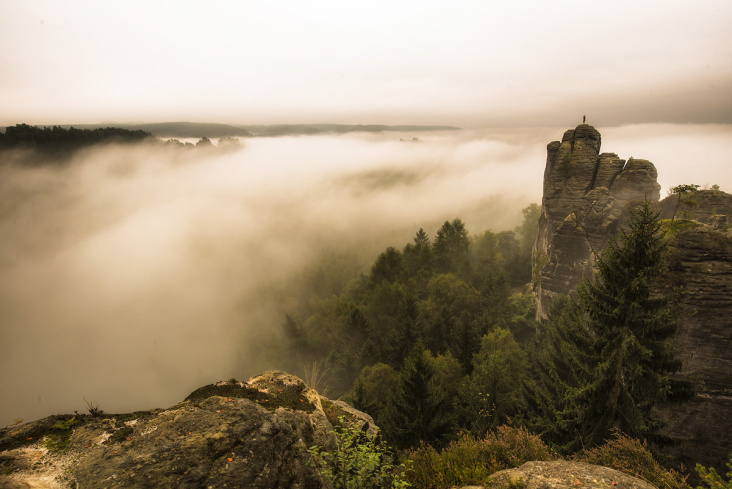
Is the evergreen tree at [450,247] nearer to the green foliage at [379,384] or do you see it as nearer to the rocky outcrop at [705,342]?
the green foliage at [379,384]

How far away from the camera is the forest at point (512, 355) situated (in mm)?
11703

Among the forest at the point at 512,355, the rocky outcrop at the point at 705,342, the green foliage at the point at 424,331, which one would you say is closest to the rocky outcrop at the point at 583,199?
the forest at the point at 512,355

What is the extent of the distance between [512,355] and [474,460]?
24311mm

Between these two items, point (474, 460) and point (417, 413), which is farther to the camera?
point (417, 413)

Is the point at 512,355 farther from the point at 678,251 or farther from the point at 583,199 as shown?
the point at 583,199

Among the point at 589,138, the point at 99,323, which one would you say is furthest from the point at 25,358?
the point at 589,138

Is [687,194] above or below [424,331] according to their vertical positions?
above

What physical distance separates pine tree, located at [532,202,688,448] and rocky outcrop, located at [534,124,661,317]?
25.7 meters

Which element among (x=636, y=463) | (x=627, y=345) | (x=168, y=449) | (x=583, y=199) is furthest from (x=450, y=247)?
(x=168, y=449)

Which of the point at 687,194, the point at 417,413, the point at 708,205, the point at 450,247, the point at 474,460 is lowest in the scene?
the point at 417,413

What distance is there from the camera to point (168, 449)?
6.64m

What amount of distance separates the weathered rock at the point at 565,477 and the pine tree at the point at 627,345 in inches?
164

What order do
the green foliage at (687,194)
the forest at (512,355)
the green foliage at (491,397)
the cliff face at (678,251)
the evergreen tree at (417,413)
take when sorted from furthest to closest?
the green foliage at (687,194) < the evergreen tree at (417,413) < the green foliage at (491,397) < the cliff face at (678,251) < the forest at (512,355)

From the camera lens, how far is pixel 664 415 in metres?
14.2
